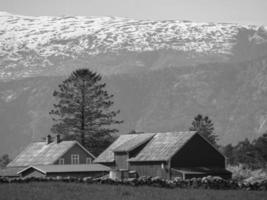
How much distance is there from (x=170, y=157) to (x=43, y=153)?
70.2ft

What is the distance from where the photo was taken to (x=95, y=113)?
128 m

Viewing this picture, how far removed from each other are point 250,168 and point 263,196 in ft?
197

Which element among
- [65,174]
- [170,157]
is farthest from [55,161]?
[170,157]

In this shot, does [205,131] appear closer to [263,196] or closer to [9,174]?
[9,174]

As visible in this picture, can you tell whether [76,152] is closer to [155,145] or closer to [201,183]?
[155,145]

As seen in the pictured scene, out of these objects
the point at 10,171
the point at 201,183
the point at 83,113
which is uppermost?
the point at 83,113

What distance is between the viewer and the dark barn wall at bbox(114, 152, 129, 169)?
326 ft

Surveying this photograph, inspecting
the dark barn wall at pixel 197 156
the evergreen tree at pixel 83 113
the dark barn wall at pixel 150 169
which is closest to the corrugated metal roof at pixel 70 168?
the dark barn wall at pixel 150 169

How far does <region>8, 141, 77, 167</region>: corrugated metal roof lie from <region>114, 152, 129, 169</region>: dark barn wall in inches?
305

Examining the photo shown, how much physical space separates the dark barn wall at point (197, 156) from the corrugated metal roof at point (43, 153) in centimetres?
1758

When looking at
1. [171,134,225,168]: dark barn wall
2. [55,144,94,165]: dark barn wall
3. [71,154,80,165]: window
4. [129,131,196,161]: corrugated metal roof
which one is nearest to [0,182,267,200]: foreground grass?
[171,134,225,168]: dark barn wall

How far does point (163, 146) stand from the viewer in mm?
96125

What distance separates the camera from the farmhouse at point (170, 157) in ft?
306

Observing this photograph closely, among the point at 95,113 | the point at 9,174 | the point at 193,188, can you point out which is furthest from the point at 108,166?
the point at 193,188
